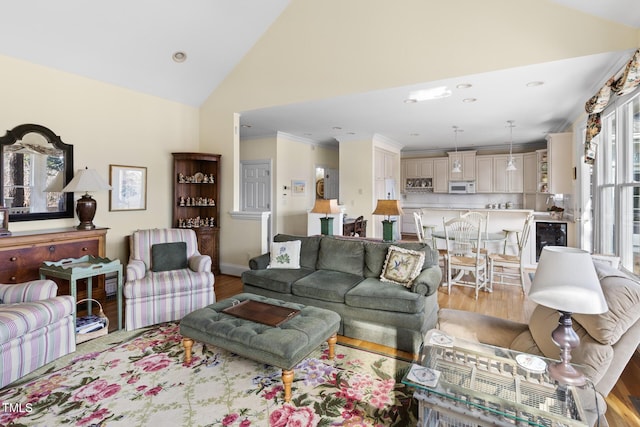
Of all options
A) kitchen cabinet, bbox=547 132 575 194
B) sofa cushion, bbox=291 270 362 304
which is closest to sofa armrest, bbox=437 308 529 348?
sofa cushion, bbox=291 270 362 304

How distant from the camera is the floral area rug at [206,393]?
196 centimetres

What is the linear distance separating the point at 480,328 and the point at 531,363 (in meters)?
0.49

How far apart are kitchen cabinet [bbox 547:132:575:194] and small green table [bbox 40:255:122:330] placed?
254 inches

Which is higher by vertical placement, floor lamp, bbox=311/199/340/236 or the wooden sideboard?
floor lamp, bbox=311/199/340/236

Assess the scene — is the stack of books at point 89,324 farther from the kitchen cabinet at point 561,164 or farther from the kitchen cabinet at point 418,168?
the kitchen cabinet at point 418,168

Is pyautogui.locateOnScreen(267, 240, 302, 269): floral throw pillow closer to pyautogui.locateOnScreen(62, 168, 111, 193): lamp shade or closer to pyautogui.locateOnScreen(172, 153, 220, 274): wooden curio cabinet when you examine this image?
pyautogui.locateOnScreen(172, 153, 220, 274): wooden curio cabinet

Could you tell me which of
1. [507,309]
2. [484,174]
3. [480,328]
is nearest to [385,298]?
[480,328]

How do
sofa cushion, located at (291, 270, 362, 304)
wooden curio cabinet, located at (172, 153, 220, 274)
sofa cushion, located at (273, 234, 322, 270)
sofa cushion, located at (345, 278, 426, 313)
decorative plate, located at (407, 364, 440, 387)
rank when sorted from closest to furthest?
decorative plate, located at (407, 364, 440, 387) < sofa cushion, located at (345, 278, 426, 313) < sofa cushion, located at (291, 270, 362, 304) < sofa cushion, located at (273, 234, 322, 270) < wooden curio cabinet, located at (172, 153, 220, 274)

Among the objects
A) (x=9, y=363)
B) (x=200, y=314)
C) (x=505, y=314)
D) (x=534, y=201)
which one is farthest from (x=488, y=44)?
(x=534, y=201)

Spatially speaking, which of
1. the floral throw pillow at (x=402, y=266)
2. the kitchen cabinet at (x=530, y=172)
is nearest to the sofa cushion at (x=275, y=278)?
the floral throw pillow at (x=402, y=266)

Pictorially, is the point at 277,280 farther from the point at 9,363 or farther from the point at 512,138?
the point at 512,138

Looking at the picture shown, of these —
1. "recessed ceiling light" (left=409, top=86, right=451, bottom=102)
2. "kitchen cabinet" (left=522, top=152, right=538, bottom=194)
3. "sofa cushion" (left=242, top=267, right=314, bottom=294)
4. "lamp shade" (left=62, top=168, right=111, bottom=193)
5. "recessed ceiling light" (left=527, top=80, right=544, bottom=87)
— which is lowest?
"sofa cushion" (left=242, top=267, right=314, bottom=294)

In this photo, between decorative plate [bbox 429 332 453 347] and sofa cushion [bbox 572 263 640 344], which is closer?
sofa cushion [bbox 572 263 640 344]

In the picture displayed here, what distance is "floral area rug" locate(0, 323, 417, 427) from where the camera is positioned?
6.43ft
